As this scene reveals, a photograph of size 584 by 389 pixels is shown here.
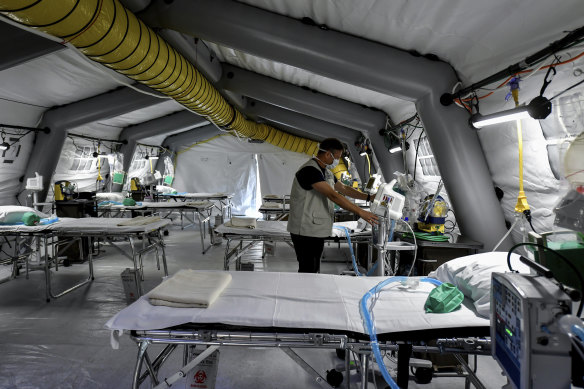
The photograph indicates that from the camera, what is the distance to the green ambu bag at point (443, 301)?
57.1 inches

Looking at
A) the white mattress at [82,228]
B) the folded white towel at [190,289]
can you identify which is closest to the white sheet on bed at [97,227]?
the white mattress at [82,228]

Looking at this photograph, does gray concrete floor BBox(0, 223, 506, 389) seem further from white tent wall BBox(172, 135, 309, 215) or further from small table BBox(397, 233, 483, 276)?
white tent wall BBox(172, 135, 309, 215)

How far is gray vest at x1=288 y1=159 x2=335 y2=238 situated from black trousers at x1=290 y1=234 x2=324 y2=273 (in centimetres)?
7

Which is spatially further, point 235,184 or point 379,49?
point 235,184

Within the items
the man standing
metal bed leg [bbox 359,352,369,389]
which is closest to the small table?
the man standing

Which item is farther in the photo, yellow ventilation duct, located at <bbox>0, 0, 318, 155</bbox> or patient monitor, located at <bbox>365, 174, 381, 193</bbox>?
patient monitor, located at <bbox>365, 174, 381, 193</bbox>

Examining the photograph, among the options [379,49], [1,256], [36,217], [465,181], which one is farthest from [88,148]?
[465,181]

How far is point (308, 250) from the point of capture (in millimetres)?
2648

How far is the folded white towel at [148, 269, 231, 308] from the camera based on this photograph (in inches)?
57.2

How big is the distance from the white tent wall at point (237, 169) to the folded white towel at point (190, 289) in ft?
27.4

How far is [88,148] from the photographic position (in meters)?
6.54

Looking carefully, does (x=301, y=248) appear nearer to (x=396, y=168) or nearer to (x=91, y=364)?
(x=91, y=364)

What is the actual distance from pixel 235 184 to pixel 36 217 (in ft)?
22.6

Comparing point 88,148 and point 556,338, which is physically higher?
point 88,148
